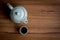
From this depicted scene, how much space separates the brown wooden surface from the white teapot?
0.06 meters

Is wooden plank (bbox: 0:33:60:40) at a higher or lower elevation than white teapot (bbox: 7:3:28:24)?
lower

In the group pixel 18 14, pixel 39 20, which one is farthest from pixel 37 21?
pixel 18 14

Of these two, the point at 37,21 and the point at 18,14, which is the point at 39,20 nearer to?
the point at 37,21

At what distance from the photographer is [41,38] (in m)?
0.92

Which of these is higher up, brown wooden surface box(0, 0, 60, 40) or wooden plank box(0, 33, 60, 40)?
brown wooden surface box(0, 0, 60, 40)

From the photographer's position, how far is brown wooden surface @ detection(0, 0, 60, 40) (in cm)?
92

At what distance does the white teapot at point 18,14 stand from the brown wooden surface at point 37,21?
0.06m

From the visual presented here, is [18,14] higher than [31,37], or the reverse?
[18,14]

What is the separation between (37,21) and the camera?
931mm

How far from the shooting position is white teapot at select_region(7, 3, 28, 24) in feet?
2.76

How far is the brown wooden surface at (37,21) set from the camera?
3.02 feet

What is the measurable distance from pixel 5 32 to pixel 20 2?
20 centimetres

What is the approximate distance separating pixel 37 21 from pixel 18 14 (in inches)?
5.8

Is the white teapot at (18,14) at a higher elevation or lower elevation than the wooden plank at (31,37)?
higher
